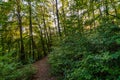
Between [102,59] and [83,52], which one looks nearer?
[102,59]

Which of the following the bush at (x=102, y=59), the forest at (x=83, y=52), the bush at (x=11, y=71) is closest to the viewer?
the bush at (x=102, y=59)

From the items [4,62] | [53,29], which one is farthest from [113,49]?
[53,29]

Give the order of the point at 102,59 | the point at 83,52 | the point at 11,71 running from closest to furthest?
the point at 102,59, the point at 83,52, the point at 11,71

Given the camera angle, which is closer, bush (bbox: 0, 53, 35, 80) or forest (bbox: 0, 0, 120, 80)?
forest (bbox: 0, 0, 120, 80)

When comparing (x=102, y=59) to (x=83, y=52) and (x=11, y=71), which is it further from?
(x=11, y=71)

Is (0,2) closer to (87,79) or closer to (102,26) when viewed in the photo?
(102,26)

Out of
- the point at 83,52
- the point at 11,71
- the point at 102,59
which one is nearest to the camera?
the point at 102,59

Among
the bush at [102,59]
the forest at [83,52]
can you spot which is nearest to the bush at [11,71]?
the forest at [83,52]

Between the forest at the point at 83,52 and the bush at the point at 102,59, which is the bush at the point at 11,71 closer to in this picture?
the forest at the point at 83,52

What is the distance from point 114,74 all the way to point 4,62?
472 cm

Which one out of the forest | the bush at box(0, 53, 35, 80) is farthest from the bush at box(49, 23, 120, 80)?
the bush at box(0, 53, 35, 80)

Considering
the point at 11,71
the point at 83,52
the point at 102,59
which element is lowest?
the point at 11,71

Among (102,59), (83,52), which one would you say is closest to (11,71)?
(83,52)

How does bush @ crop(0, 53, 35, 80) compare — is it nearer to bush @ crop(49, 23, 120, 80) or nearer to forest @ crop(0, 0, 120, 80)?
forest @ crop(0, 0, 120, 80)
